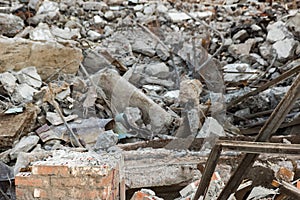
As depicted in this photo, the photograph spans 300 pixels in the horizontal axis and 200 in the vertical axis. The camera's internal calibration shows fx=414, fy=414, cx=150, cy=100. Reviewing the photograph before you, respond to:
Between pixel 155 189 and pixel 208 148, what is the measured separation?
0.78 meters

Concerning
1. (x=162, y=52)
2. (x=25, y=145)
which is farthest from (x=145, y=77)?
(x=25, y=145)

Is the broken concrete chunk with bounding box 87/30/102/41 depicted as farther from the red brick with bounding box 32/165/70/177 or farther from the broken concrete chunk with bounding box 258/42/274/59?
the red brick with bounding box 32/165/70/177

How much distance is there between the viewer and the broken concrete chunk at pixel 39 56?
193 inches

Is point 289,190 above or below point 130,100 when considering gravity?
above

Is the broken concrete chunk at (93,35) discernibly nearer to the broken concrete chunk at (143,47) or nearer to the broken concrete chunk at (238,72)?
the broken concrete chunk at (143,47)

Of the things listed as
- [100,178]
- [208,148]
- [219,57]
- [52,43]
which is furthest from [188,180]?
[219,57]

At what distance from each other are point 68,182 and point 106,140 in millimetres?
1327

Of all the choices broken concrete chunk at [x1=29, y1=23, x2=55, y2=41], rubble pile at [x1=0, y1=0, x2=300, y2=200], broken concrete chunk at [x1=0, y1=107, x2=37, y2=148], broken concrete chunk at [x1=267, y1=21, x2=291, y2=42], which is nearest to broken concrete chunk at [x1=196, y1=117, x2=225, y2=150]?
rubble pile at [x1=0, y1=0, x2=300, y2=200]

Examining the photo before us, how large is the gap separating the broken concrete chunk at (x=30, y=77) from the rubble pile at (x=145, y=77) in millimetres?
12

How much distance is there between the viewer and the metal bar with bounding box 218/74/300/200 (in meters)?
1.98

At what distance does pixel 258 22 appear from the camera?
717 centimetres

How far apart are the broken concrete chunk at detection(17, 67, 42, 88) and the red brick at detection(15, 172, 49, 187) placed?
2.38 m

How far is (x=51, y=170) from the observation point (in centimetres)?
236

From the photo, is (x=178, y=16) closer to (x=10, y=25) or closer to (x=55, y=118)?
(x=10, y=25)
